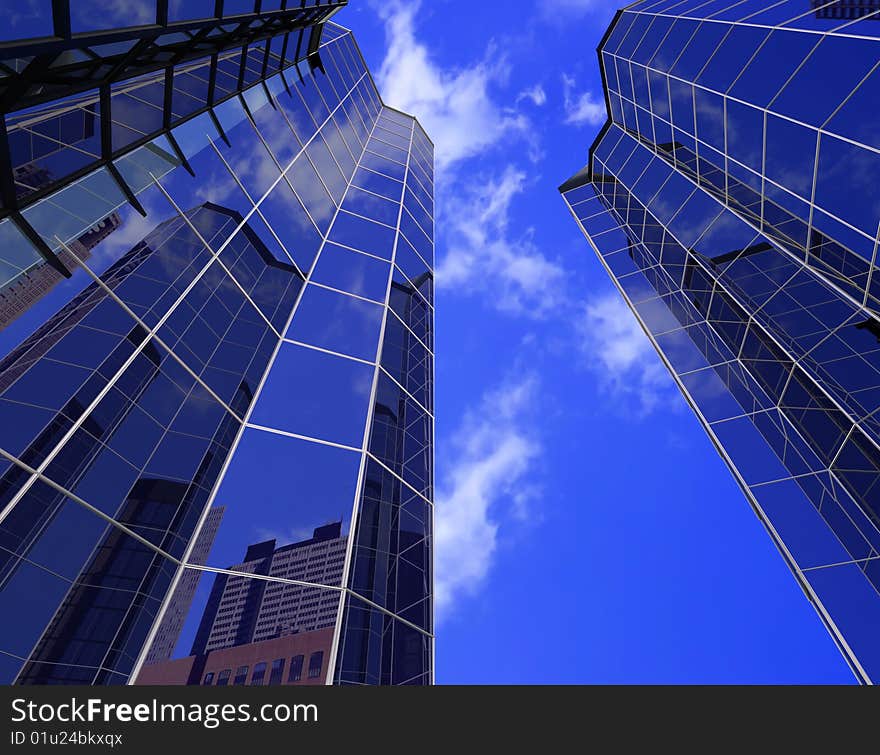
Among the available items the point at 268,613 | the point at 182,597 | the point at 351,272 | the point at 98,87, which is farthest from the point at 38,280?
the point at 351,272

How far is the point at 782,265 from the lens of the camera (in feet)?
51.4

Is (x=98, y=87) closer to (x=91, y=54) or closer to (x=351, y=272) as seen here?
(x=91, y=54)

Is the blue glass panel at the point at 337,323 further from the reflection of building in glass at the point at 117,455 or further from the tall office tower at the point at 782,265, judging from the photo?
the tall office tower at the point at 782,265

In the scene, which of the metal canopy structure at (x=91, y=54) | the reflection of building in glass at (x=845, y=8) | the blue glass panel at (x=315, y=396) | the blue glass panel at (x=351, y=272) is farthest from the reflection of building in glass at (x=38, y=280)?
the reflection of building in glass at (x=845, y=8)

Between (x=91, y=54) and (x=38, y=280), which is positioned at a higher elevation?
(x=91, y=54)

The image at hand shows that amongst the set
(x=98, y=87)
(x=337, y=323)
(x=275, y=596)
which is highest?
(x=337, y=323)

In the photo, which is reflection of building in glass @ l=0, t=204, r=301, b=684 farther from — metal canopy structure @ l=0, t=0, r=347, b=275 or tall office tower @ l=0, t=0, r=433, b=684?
metal canopy structure @ l=0, t=0, r=347, b=275

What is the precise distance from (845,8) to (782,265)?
6.18m

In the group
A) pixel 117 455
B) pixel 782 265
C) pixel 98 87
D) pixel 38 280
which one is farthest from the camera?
pixel 782 265

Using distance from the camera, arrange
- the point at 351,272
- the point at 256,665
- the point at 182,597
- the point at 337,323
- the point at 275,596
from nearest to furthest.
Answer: the point at 256,665, the point at 182,597, the point at 275,596, the point at 337,323, the point at 351,272

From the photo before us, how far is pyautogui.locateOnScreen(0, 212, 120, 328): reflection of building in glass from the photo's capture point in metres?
8.00

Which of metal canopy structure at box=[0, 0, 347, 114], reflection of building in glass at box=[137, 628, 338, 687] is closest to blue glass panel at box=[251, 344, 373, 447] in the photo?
reflection of building in glass at box=[137, 628, 338, 687]

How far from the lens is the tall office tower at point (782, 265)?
11414 mm

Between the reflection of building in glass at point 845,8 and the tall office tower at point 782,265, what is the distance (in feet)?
0.64
